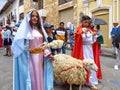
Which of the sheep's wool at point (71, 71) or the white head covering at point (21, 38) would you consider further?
the sheep's wool at point (71, 71)

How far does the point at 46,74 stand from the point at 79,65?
109cm

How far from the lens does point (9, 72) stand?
32.3 feet

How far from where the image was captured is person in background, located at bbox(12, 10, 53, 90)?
5199 mm

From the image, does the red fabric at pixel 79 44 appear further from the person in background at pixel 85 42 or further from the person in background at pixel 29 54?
the person in background at pixel 29 54

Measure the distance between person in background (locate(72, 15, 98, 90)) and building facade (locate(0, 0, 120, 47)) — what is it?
5811 millimetres

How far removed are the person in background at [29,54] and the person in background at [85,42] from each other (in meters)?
2.11

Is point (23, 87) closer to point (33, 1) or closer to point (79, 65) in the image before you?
point (79, 65)

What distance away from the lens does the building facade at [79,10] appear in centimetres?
1938

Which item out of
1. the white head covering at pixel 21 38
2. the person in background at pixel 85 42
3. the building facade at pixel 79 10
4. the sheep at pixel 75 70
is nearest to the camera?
the white head covering at pixel 21 38

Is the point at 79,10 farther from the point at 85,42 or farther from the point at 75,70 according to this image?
the point at 75,70

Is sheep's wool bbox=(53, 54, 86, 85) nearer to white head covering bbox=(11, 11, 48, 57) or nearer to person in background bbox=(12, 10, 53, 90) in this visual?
person in background bbox=(12, 10, 53, 90)

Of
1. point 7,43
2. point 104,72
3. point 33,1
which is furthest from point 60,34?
point 33,1

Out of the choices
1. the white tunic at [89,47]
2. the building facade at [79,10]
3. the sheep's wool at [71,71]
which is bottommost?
the sheep's wool at [71,71]

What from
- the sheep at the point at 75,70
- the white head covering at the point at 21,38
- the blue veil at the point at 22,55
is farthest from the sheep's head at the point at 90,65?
the white head covering at the point at 21,38
